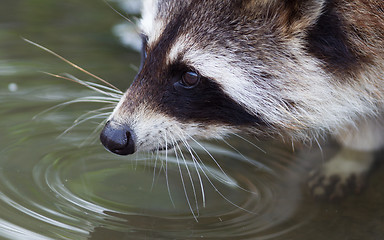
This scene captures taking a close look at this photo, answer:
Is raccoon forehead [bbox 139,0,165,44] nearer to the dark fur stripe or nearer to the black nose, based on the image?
the black nose

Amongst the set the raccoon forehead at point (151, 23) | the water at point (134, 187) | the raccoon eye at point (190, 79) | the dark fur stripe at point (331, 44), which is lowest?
the water at point (134, 187)

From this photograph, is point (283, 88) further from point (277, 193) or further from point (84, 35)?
point (84, 35)

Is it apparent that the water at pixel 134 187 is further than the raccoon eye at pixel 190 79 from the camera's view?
Yes

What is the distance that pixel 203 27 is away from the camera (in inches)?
125

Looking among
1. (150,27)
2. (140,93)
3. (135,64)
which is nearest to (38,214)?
(140,93)

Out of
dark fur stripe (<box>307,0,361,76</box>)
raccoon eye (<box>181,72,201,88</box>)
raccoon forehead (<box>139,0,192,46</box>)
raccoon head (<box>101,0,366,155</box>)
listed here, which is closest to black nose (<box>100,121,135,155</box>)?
raccoon head (<box>101,0,366,155</box>)

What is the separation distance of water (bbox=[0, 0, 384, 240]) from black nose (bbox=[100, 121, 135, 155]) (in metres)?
0.43

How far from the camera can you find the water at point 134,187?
3.33m

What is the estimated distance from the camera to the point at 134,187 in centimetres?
373

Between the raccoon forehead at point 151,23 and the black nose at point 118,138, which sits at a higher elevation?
the raccoon forehead at point 151,23

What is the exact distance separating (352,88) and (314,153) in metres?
1.09

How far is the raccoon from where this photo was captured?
3137 mm

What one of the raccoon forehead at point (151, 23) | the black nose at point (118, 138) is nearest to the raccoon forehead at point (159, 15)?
the raccoon forehead at point (151, 23)

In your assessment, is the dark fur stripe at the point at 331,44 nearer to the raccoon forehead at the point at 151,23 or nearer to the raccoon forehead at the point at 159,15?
the raccoon forehead at the point at 159,15
